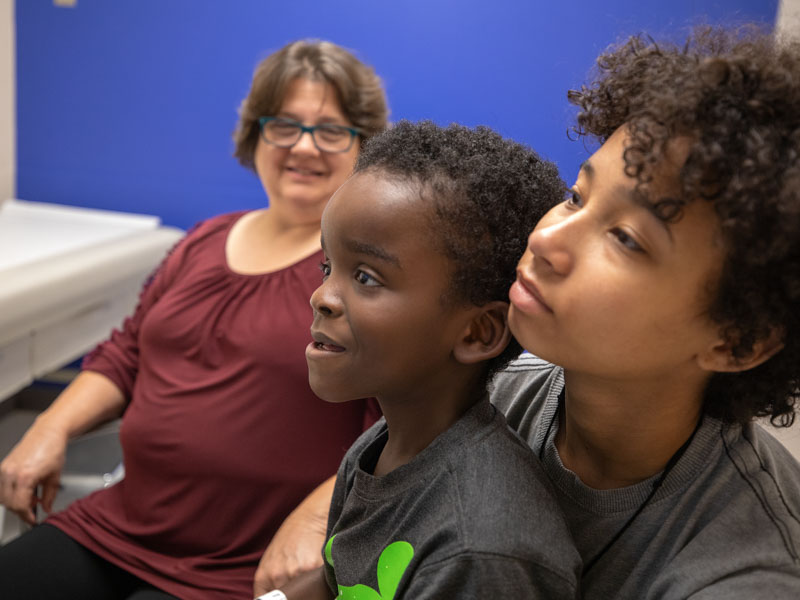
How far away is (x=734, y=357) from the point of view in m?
0.70

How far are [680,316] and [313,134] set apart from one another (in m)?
0.97

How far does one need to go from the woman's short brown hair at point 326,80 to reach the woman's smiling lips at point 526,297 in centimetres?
87

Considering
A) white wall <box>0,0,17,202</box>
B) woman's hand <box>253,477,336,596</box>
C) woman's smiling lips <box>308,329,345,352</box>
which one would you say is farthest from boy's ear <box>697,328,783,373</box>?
white wall <box>0,0,17,202</box>

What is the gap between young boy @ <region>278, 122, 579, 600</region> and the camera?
2.38ft

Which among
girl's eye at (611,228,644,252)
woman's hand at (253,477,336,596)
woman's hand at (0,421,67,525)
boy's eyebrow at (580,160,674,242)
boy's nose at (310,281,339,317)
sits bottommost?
woman's hand at (0,421,67,525)

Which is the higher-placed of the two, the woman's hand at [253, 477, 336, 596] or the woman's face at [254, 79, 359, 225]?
the woman's face at [254, 79, 359, 225]

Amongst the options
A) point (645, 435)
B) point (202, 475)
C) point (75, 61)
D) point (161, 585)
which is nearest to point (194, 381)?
point (202, 475)

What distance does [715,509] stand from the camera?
748 millimetres

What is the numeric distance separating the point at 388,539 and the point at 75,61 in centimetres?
234

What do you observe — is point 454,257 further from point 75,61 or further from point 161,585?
point 75,61

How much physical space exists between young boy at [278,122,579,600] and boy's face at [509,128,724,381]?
72 millimetres

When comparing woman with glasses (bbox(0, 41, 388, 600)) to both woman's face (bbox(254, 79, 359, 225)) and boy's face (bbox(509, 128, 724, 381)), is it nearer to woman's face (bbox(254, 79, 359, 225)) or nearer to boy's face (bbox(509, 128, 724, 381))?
woman's face (bbox(254, 79, 359, 225))

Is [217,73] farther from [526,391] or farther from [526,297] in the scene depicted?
[526,297]

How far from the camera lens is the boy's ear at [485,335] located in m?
0.80
